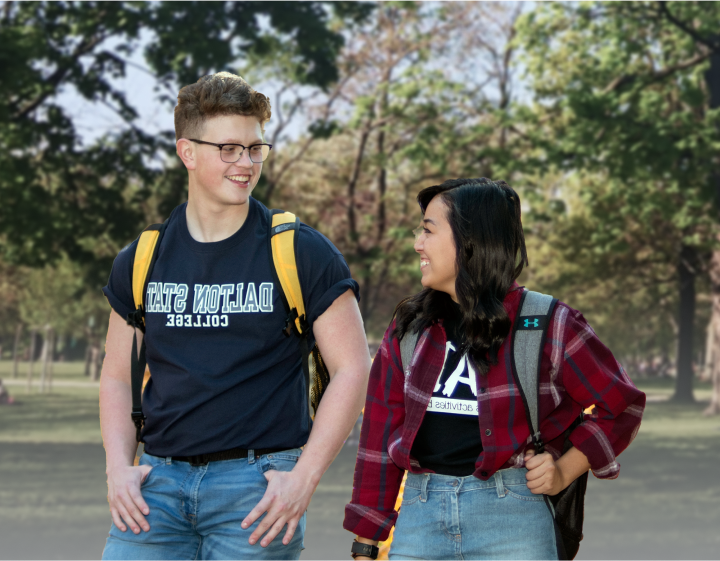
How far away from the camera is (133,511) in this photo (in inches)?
89.4

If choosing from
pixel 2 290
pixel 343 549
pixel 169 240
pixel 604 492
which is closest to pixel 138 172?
pixel 2 290

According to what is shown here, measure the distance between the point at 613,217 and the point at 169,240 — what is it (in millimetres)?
23623

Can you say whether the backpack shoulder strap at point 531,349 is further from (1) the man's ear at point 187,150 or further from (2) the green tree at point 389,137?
(2) the green tree at point 389,137

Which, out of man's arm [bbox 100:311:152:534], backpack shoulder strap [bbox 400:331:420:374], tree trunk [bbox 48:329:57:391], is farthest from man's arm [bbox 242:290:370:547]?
tree trunk [bbox 48:329:57:391]

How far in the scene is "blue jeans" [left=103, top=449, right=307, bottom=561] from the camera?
2230mm

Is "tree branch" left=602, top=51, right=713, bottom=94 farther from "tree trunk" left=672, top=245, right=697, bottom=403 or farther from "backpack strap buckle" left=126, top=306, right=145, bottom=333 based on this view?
"backpack strap buckle" left=126, top=306, right=145, bottom=333

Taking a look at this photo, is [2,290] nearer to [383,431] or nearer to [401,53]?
[401,53]

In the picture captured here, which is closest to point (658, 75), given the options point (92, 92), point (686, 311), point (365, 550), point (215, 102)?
point (686, 311)

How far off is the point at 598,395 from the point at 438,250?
57cm

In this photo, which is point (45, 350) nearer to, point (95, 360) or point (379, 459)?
point (95, 360)

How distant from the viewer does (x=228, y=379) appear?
227 cm

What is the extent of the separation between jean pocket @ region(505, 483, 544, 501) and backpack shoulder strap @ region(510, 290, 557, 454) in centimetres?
10

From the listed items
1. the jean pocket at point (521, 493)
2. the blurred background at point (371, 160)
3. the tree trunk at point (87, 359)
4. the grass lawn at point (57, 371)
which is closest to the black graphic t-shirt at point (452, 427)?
the jean pocket at point (521, 493)

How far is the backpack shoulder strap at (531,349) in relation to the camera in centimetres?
221
